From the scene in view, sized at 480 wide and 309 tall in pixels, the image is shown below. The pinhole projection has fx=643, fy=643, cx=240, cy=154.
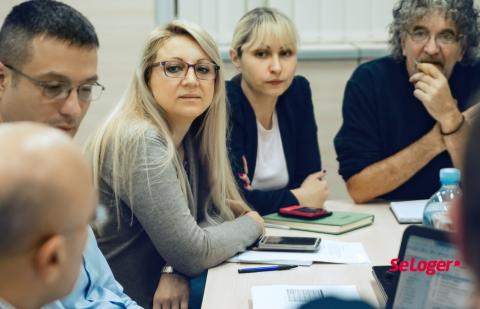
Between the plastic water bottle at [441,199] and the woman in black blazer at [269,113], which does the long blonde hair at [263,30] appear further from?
the plastic water bottle at [441,199]

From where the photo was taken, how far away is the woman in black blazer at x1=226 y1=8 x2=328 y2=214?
258 cm

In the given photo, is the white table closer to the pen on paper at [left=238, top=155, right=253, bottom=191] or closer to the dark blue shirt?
the pen on paper at [left=238, top=155, right=253, bottom=191]

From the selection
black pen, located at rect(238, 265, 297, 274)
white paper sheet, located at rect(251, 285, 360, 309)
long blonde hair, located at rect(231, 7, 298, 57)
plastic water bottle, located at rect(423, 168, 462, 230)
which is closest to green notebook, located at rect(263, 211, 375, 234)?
plastic water bottle, located at rect(423, 168, 462, 230)

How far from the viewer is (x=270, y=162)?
8.63ft

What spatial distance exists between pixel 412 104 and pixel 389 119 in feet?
0.36

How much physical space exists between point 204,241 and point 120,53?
2029 millimetres

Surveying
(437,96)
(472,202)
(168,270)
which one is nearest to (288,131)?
(437,96)

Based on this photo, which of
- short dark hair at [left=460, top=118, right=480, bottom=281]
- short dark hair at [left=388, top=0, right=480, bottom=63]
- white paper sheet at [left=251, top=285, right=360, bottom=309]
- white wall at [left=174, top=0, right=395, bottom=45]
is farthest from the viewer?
white wall at [left=174, top=0, right=395, bottom=45]

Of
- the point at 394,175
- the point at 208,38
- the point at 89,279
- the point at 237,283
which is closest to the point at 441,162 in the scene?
the point at 394,175

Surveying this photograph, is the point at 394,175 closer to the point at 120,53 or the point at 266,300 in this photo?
the point at 266,300

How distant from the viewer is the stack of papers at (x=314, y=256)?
5.43ft

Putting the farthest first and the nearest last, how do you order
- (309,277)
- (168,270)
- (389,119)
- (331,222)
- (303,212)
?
(389,119) → (303,212) → (331,222) → (168,270) → (309,277)

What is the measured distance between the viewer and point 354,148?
8.18 feet

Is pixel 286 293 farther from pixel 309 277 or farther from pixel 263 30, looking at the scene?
pixel 263 30
